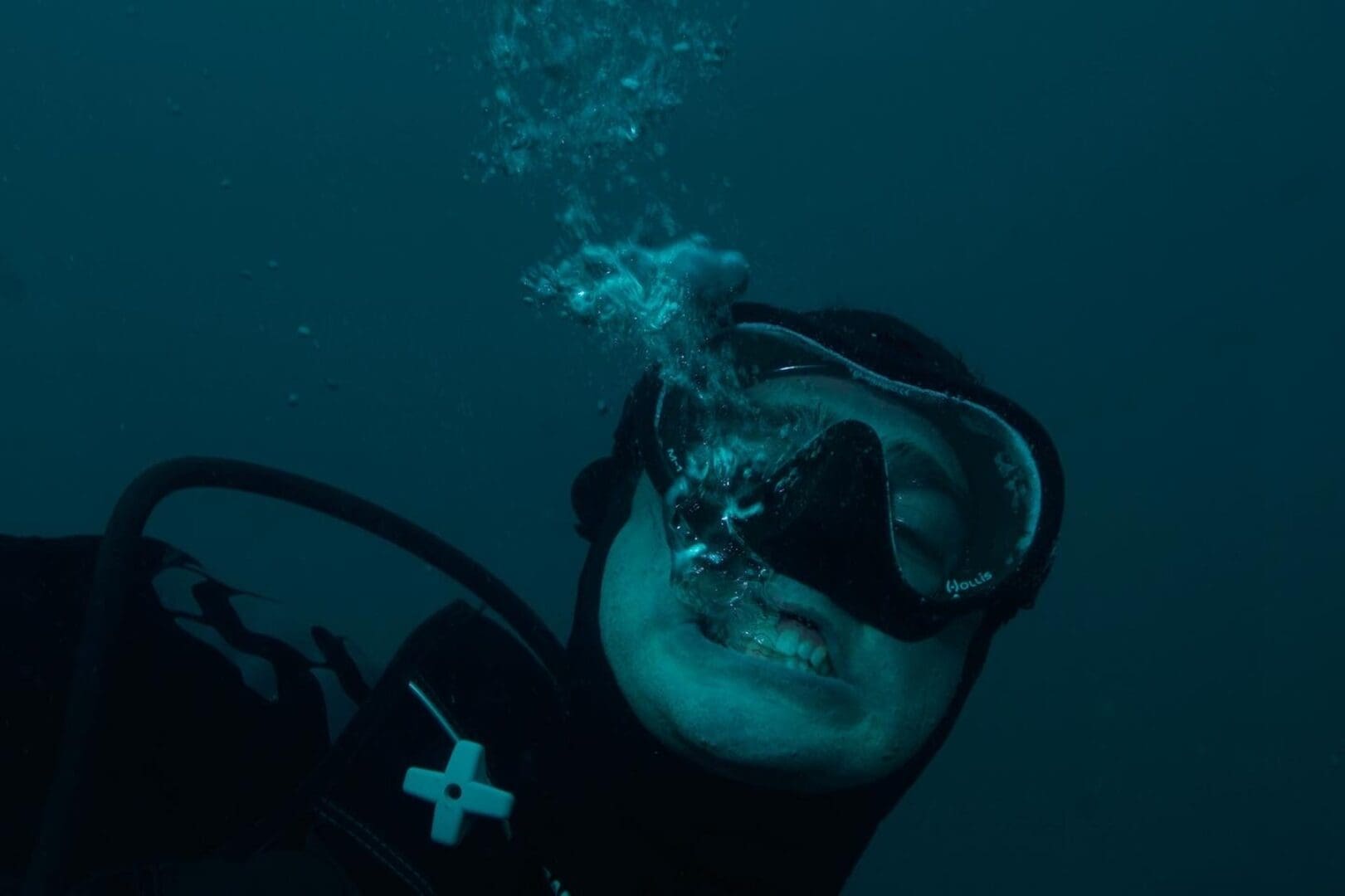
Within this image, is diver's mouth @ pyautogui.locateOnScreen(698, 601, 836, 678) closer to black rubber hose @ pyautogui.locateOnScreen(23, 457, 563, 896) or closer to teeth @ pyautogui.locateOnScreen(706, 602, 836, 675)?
teeth @ pyautogui.locateOnScreen(706, 602, 836, 675)

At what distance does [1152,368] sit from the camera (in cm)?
3262

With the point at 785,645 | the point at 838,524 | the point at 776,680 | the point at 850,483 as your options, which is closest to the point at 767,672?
the point at 776,680

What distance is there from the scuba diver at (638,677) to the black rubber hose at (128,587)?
0.4 inches

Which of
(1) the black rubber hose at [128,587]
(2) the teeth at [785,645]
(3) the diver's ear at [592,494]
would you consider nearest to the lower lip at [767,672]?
(2) the teeth at [785,645]

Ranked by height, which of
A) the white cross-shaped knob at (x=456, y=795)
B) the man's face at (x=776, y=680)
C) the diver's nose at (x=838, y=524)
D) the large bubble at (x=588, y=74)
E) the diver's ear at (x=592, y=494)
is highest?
the large bubble at (x=588, y=74)

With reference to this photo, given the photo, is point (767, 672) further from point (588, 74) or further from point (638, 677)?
point (588, 74)

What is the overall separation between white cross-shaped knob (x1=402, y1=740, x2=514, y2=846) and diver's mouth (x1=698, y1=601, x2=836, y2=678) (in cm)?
76

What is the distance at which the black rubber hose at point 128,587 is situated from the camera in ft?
5.79

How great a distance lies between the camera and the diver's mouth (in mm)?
2248

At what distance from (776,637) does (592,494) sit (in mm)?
990

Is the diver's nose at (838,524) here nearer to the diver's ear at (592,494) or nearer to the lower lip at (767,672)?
the lower lip at (767,672)

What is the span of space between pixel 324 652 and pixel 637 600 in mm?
1132

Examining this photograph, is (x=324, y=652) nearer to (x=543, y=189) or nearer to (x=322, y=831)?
(x=322, y=831)

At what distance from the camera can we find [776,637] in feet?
7.58
